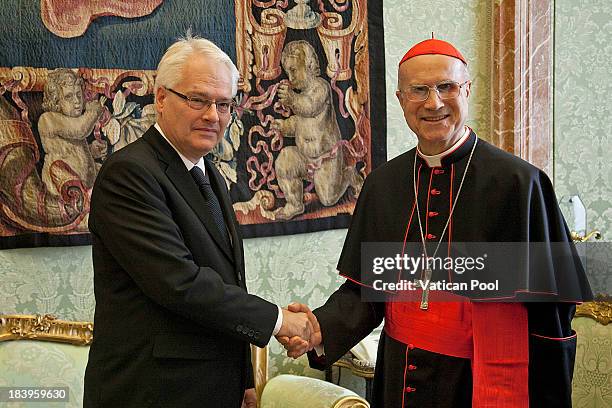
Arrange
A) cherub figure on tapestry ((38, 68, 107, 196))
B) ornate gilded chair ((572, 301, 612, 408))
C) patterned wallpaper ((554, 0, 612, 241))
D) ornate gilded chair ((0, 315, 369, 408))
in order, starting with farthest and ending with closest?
1. patterned wallpaper ((554, 0, 612, 241))
2. ornate gilded chair ((572, 301, 612, 408))
3. cherub figure on tapestry ((38, 68, 107, 196))
4. ornate gilded chair ((0, 315, 369, 408))

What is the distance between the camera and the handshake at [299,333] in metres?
2.71

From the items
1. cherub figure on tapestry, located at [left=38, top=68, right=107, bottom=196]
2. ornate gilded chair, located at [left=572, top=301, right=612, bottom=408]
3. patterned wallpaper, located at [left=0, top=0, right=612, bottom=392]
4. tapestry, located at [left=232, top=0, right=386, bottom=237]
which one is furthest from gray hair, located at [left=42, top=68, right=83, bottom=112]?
ornate gilded chair, located at [left=572, top=301, right=612, bottom=408]

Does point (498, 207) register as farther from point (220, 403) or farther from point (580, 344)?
point (580, 344)

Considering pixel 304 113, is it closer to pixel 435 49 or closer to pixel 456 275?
pixel 435 49

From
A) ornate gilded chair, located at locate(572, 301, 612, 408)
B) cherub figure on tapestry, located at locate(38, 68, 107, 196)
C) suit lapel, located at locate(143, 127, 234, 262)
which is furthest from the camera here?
ornate gilded chair, located at locate(572, 301, 612, 408)

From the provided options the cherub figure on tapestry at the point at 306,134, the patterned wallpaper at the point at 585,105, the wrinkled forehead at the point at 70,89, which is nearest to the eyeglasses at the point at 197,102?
the wrinkled forehead at the point at 70,89

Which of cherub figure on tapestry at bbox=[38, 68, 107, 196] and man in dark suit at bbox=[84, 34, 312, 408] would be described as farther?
cherub figure on tapestry at bbox=[38, 68, 107, 196]

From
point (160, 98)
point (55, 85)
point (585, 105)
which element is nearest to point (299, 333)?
point (160, 98)

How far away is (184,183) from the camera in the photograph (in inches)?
98.5

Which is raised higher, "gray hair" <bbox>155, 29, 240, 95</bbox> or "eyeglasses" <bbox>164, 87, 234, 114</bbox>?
"gray hair" <bbox>155, 29, 240, 95</bbox>

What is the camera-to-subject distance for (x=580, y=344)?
3.89 m

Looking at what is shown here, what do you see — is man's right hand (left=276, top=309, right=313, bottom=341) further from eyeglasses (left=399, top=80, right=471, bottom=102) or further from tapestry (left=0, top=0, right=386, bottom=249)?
tapestry (left=0, top=0, right=386, bottom=249)

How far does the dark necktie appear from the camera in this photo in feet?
8.45

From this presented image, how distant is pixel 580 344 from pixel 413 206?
1.67 metres
